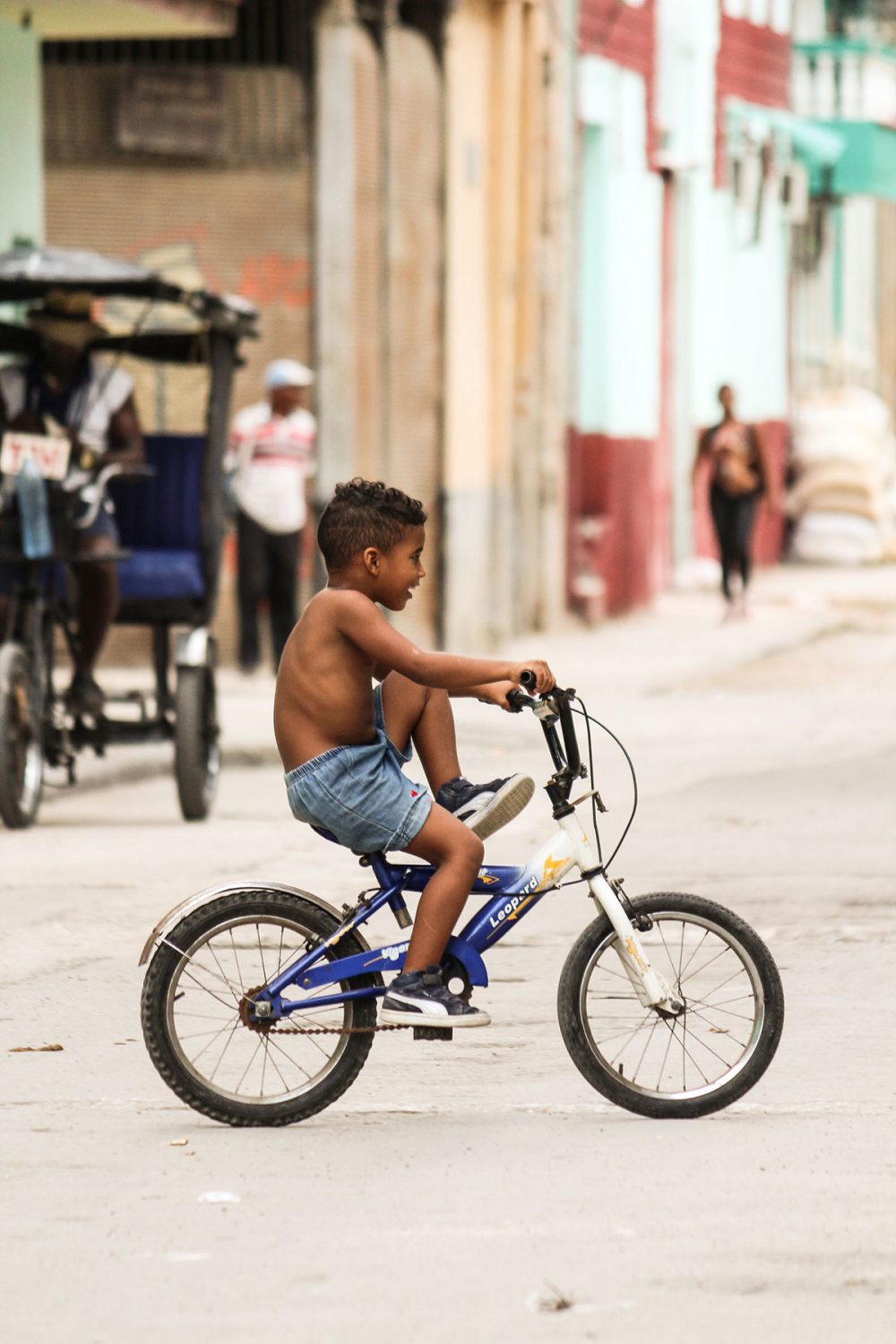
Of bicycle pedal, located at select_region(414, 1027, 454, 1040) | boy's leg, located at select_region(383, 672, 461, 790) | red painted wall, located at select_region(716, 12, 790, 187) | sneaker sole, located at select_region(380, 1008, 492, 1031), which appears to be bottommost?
bicycle pedal, located at select_region(414, 1027, 454, 1040)

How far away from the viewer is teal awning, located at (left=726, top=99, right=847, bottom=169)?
98.5 ft

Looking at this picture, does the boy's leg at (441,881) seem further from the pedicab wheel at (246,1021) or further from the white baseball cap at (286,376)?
the white baseball cap at (286,376)

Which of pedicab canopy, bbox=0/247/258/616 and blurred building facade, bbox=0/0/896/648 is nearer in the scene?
pedicab canopy, bbox=0/247/258/616

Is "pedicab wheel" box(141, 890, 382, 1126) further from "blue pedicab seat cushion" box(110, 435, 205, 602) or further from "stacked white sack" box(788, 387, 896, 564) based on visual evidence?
"stacked white sack" box(788, 387, 896, 564)

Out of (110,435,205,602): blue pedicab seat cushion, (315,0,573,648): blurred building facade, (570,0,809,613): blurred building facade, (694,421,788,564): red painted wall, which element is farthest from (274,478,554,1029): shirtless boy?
(694,421,788,564): red painted wall

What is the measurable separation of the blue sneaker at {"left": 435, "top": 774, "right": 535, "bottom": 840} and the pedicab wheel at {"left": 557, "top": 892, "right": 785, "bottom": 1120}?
31cm

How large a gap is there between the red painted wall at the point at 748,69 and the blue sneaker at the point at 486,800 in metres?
23.9

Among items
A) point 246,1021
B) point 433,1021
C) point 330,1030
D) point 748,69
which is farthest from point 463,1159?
point 748,69

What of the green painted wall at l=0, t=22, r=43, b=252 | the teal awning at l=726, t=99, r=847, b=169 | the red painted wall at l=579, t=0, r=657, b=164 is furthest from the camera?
the teal awning at l=726, t=99, r=847, b=169

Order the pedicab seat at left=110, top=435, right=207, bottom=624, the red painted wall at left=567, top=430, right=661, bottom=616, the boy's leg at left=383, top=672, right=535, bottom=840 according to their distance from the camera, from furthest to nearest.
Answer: the red painted wall at left=567, top=430, right=661, bottom=616 < the pedicab seat at left=110, top=435, right=207, bottom=624 < the boy's leg at left=383, top=672, right=535, bottom=840

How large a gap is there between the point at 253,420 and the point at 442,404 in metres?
2.63

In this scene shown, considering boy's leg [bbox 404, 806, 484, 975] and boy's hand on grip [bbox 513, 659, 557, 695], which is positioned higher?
boy's hand on grip [bbox 513, 659, 557, 695]

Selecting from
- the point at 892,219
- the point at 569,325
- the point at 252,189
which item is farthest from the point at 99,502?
the point at 892,219

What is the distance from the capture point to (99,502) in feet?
37.2
